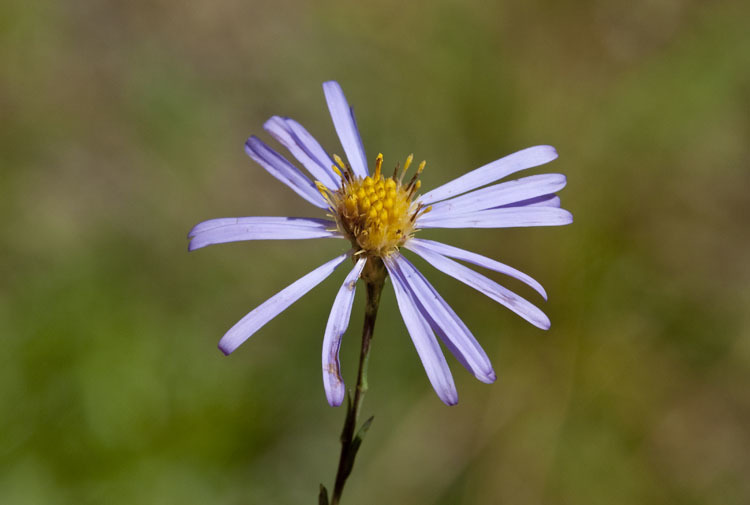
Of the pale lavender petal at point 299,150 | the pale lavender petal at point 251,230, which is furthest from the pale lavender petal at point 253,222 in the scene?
the pale lavender petal at point 299,150

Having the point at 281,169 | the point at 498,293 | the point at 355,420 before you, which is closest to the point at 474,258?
the point at 498,293

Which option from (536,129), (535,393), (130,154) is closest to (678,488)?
(535,393)

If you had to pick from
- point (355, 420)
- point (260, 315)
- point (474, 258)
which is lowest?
point (355, 420)

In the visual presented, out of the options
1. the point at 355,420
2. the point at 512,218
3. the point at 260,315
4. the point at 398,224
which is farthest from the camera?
the point at 398,224

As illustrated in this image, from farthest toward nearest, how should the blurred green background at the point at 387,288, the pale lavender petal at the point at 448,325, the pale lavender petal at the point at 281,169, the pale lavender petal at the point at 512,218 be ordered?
the blurred green background at the point at 387,288, the pale lavender petal at the point at 281,169, the pale lavender petal at the point at 512,218, the pale lavender petal at the point at 448,325

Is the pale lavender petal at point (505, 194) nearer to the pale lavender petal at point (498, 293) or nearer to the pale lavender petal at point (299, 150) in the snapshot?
the pale lavender petal at point (498, 293)

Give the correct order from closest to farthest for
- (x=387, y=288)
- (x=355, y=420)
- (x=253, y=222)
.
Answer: (x=355, y=420) → (x=253, y=222) → (x=387, y=288)

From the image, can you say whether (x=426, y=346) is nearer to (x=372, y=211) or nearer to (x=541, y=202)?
(x=372, y=211)
